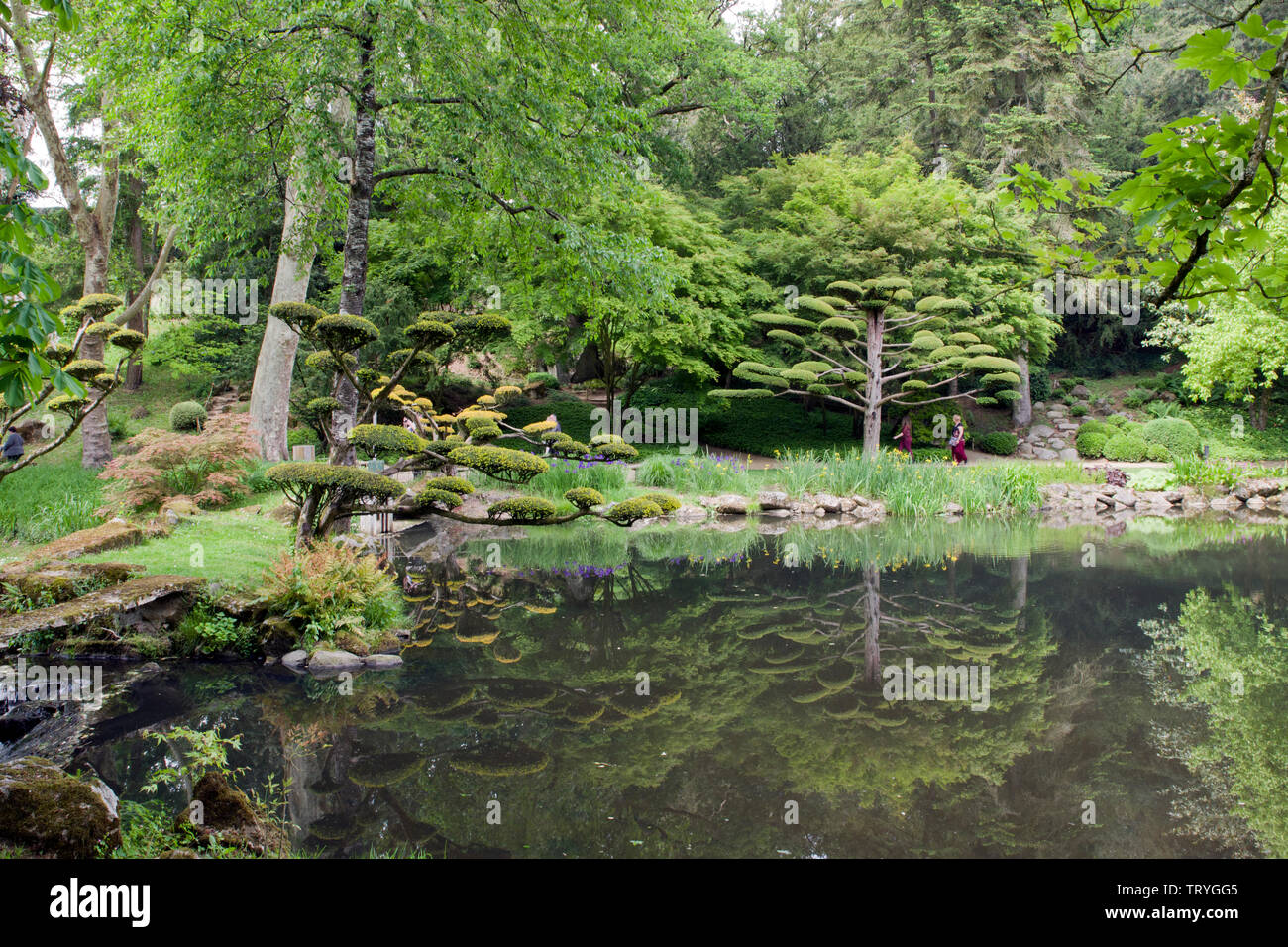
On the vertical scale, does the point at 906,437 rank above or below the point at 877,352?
below

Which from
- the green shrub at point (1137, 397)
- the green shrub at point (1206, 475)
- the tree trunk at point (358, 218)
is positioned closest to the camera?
the tree trunk at point (358, 218)

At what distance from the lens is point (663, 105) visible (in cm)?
1862

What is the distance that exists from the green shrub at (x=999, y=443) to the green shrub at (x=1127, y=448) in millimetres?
2191

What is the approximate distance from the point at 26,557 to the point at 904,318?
15221 millimetres

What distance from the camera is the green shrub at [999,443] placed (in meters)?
20.5

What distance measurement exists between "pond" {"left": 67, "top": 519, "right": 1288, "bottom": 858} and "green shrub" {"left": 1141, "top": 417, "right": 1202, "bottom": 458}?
13.4 meters

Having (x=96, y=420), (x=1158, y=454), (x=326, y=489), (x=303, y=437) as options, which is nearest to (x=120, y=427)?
(x=303, y=437)

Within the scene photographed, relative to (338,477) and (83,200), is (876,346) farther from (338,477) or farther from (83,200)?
(83,200)

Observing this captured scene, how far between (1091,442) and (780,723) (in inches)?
762

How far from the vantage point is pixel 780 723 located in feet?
14.2

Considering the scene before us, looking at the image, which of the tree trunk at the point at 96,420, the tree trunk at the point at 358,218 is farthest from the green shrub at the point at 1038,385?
the tree trunk at the point at 96,420

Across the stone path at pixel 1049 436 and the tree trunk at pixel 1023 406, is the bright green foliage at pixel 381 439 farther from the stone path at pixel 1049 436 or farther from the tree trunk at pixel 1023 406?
the tree trunk at pixel 1023 406

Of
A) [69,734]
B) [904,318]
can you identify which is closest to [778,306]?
[904,318]
